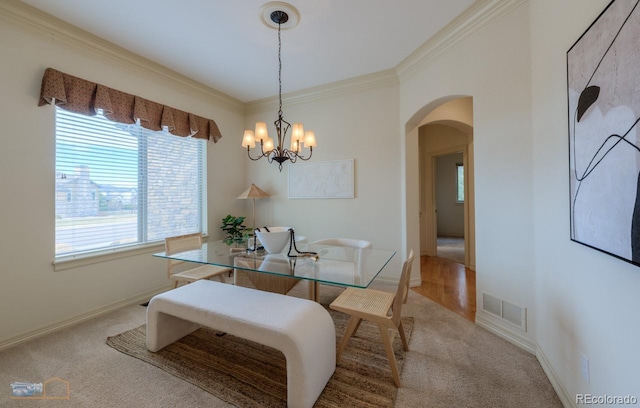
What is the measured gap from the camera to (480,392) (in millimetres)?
1554

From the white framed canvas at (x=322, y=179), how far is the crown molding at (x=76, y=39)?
203 cm

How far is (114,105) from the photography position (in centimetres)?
271

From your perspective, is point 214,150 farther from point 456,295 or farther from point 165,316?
point 456,295

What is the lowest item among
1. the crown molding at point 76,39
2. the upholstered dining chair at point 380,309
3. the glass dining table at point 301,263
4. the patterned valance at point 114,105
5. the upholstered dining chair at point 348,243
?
the upholstered dining chair at point 380,309

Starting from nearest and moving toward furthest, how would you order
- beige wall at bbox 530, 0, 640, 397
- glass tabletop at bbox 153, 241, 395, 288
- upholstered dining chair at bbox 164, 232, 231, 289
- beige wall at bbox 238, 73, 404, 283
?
beige wall at bbox 530, 0, 640, 397, glass tabletop at bbox 153, 241, 395, 288, upholstered dining chair at bbox 164, 232, 231, 289, beige wall at bbox 238, 73, 404, 283

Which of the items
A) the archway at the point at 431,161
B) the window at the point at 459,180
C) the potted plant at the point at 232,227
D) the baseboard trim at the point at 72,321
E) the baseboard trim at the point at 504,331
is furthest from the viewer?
the window at the point at 459,180

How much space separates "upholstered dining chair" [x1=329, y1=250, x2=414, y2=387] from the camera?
1594 millimetres

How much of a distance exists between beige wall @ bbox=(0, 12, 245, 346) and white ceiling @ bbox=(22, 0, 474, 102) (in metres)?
0.36

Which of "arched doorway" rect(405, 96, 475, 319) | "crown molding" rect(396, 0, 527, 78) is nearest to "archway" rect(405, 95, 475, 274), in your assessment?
"arched doorway" rect(405, 96, 475, 319)

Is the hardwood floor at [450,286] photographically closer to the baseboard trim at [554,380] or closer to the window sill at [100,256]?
the baseboard trim at [554,380]

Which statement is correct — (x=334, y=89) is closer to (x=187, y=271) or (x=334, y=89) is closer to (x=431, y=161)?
(x=431, y=161)

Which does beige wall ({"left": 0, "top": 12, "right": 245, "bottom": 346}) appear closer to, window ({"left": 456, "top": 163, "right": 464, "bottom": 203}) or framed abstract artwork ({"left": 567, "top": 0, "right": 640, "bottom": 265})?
framed abstract artwork ({"left": 567, "top": 0, "right": 640, "bottom": 265})

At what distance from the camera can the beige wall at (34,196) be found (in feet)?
6.81

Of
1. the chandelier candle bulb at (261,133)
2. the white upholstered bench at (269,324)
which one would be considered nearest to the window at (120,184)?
the white upholstered bench at (269,324)
